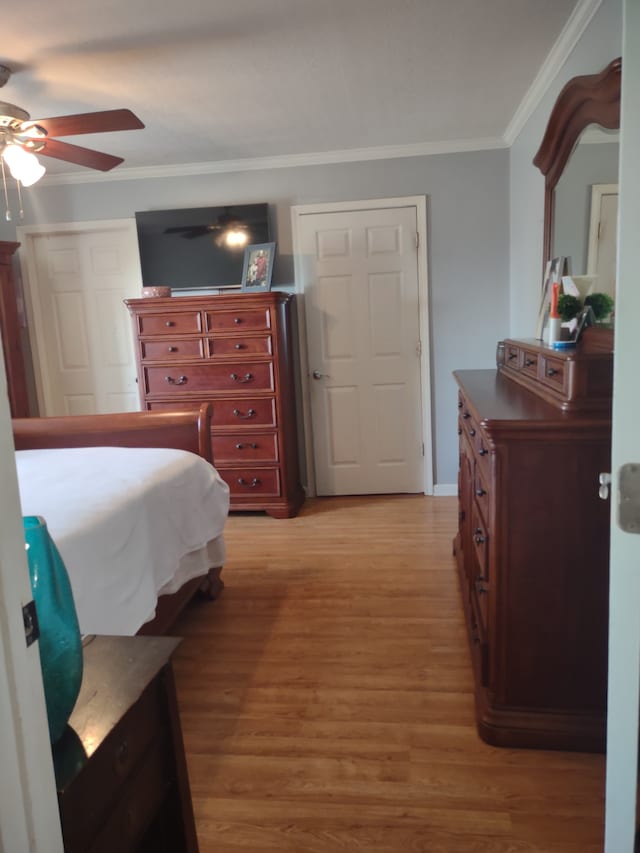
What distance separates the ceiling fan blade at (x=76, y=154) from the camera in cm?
256

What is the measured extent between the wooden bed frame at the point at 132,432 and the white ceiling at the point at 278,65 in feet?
5.01

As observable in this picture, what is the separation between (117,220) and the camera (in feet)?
14.4

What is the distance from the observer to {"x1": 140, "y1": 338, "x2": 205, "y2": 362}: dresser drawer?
4066mm

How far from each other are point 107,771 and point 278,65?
9.01 feet

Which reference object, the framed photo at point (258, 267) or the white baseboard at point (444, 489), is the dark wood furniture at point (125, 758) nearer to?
the framed photo at point (258, 267)

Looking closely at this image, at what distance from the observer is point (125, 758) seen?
0.94m

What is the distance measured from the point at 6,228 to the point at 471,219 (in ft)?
11.0

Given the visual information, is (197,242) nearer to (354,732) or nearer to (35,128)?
(35,128)

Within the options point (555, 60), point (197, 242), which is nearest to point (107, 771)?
point (555, 60)

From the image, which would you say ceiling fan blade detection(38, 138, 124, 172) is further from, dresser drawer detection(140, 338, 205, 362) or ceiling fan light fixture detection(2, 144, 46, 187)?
dresser drawer detection(140, 338, 205, 362)

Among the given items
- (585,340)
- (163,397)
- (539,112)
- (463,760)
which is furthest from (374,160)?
(463,760)

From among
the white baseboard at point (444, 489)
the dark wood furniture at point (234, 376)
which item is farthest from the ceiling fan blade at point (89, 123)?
the white baseboard at point (444, 489)

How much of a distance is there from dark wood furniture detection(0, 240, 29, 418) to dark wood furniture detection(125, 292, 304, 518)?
0.88 m

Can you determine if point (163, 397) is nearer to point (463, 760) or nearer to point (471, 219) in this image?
point (471, 219)
